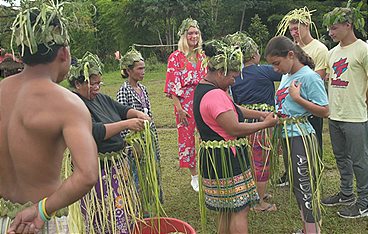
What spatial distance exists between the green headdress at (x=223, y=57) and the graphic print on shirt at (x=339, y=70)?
1208 millimetres

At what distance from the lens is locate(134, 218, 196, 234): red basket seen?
10.1 feet

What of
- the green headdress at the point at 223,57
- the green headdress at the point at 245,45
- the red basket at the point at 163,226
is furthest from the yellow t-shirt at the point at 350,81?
the red basket at the point at 163,226

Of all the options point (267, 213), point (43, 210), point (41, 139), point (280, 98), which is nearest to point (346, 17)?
point (280, 98)

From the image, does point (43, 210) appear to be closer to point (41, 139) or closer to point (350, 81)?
point (41, 139)

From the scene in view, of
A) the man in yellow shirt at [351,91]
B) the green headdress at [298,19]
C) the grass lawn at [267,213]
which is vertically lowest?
the grass lawn at [267,213]

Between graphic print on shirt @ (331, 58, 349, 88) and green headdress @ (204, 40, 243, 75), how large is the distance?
1.21 m

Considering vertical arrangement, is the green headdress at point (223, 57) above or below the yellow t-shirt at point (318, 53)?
above

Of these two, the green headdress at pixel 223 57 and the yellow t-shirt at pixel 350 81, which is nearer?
the green headdress at pixel 223 57

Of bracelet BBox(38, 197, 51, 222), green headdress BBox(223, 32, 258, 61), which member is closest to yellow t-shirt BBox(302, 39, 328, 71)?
green headdress BBox(223, 32, 258, 61)

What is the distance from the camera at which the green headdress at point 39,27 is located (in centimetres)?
172

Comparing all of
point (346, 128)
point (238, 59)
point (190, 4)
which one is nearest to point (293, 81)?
point (238, 59)

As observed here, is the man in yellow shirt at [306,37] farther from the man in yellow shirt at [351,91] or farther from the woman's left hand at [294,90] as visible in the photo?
the woman's left hand at [294,90]

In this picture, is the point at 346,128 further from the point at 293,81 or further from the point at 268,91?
the point at 293,81

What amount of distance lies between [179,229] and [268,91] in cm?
138
